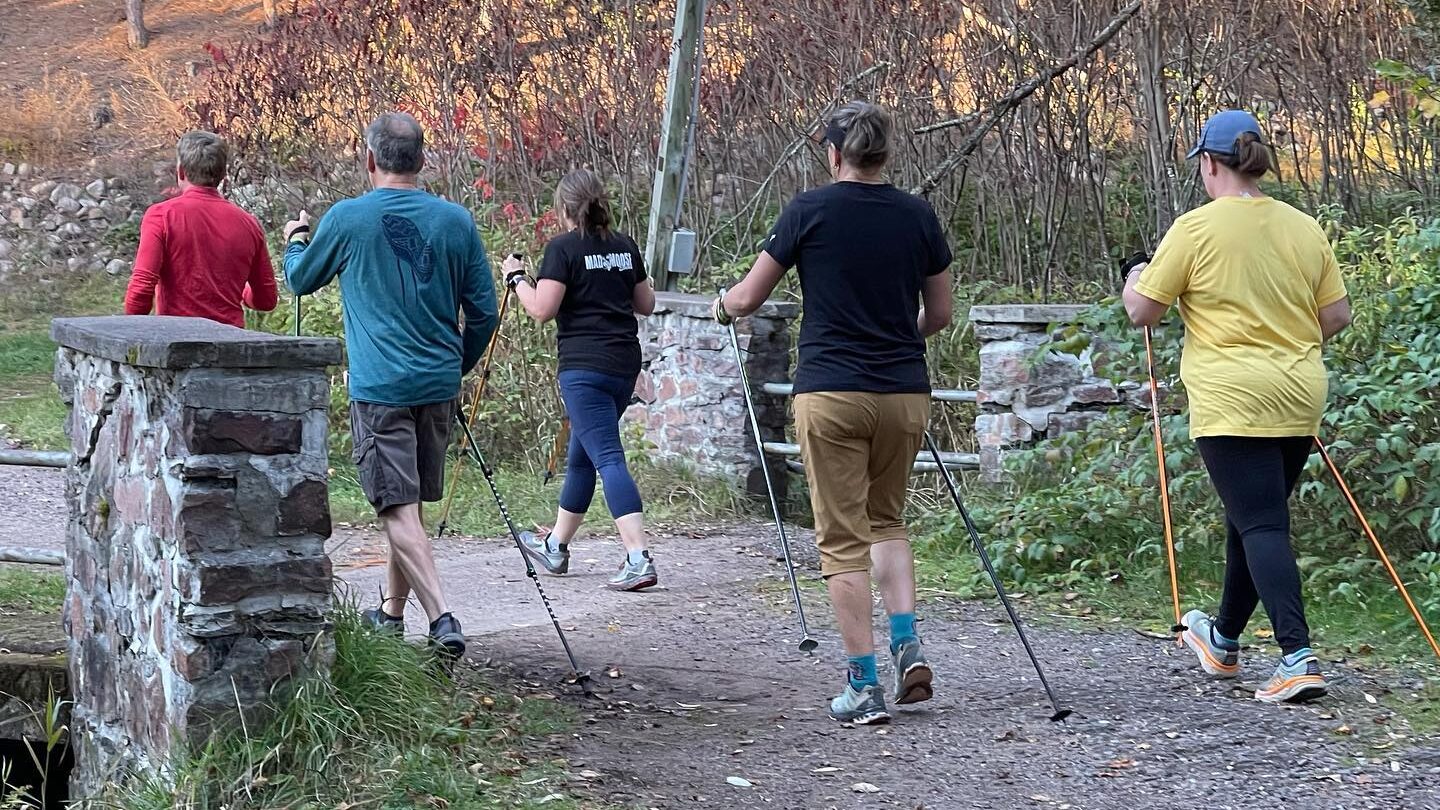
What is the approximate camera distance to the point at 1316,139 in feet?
33.6

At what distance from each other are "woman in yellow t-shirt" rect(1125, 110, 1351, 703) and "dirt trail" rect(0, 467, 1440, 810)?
415 mm

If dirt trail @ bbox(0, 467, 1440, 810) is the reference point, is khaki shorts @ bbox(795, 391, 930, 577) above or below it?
above

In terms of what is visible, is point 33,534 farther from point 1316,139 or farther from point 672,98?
point 1316,139

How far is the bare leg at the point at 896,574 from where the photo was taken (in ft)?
16.6

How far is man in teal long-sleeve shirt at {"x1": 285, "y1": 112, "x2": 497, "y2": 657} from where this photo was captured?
510 centimetres

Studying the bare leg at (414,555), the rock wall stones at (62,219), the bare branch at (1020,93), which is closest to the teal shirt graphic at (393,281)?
the bare leg at (414,555)

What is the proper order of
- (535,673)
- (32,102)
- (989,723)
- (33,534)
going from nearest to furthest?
(989,723) → (535,673) → (33,534) → (32,102)

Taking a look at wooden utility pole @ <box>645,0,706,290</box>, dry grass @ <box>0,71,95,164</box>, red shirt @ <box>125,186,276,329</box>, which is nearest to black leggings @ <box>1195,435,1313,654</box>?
red shirt @ <box>125,186,276,329</box>

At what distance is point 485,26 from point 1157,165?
226 inches

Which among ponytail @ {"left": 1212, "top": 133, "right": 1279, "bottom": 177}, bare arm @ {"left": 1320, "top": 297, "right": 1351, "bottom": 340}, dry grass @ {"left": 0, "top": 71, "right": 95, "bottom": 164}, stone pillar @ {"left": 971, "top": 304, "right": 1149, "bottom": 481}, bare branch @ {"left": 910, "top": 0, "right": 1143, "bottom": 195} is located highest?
dry grass @ {"left": 0, "top": 71, "right": 95, "bottom": 164}

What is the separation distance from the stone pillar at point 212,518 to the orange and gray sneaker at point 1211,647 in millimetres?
2863

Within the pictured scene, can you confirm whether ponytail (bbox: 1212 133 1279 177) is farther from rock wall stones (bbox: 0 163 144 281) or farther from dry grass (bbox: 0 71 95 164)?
dry grass (bbox: 0 71 95 164)

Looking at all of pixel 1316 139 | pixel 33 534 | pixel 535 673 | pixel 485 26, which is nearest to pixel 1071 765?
pixel 535 673

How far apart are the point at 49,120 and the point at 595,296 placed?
48.8ft
